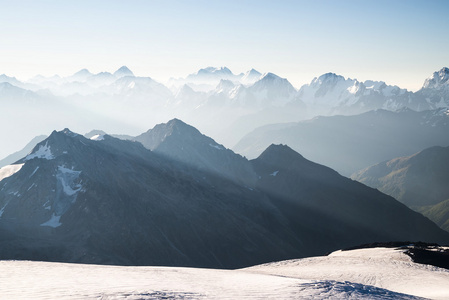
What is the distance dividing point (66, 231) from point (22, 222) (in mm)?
20499

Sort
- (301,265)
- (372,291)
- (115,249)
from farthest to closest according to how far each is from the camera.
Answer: (115,249) < (301,265) < (372,291)

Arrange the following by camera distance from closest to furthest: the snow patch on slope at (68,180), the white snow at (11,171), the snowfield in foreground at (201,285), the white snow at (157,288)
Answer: the white snow at (157,288), the snowfield in foreground at (201,285), the snow patch on slope at (68,180), the white snow at (11,171)

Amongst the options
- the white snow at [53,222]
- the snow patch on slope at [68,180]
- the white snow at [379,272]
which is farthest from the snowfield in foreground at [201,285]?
the snow patch on slope at [68,180]

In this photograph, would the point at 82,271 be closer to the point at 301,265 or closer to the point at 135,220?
the point at 301,265

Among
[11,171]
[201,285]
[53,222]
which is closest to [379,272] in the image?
[201,285]

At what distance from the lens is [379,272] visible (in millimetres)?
57594

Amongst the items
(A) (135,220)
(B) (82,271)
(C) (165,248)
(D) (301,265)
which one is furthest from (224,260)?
(B) (82,271)

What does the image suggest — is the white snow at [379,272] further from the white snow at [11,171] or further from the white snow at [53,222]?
the white snow at [11,171]

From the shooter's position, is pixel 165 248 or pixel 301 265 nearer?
pixel 301 265

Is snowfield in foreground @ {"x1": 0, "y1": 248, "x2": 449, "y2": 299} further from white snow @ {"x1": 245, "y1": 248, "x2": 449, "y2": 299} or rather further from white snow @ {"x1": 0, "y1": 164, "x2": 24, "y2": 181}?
white snow @ {"x1": 0, "y1": 164, "x2": 24, "y2": 181}

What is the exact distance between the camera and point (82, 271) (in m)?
46.0

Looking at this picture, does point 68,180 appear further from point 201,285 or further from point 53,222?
point 201,285

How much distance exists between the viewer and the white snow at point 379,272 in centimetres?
4812

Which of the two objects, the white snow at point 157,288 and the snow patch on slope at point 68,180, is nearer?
the white snow at point 157,288
